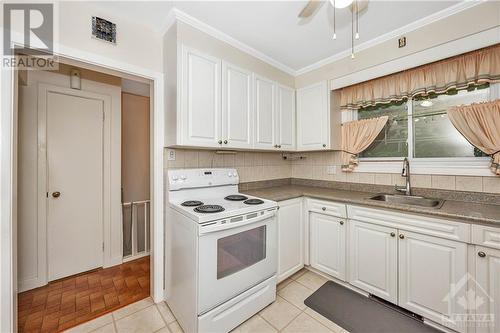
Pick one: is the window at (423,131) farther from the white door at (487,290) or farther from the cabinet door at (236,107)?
the cabinet door at (236,107)

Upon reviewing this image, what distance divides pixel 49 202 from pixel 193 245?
73.2 inches

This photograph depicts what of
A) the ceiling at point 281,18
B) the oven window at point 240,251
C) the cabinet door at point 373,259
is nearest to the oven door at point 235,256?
the oven window at point 240,251

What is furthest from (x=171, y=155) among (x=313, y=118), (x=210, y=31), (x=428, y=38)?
(x=428, y=38)

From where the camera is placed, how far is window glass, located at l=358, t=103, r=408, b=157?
225 cm

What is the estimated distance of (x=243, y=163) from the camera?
259 cm

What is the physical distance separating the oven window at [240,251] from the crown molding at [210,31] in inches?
Answer: 70.4

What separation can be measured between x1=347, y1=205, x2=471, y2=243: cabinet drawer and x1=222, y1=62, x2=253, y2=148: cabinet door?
126cm

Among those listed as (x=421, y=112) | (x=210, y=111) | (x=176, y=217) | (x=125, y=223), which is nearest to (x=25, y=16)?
(x=210, y=111)

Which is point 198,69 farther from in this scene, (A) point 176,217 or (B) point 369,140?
(B) point 369,140

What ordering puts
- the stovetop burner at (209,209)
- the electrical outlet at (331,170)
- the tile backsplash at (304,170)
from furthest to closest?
1. the electrical outlet at (331,170)
2. the tile backsplash at (304,170)
3. the stovetop burner at (209,209)

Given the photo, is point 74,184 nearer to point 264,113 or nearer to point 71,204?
point 71,204

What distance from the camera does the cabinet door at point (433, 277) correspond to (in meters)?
1.43

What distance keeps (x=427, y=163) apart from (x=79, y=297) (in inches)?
142

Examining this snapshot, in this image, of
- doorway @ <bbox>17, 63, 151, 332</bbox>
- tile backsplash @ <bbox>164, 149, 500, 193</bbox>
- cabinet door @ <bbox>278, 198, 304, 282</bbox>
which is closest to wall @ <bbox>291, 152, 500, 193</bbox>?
tile backsplash @ <bbox>164, 149, 500, 193</bbox>
